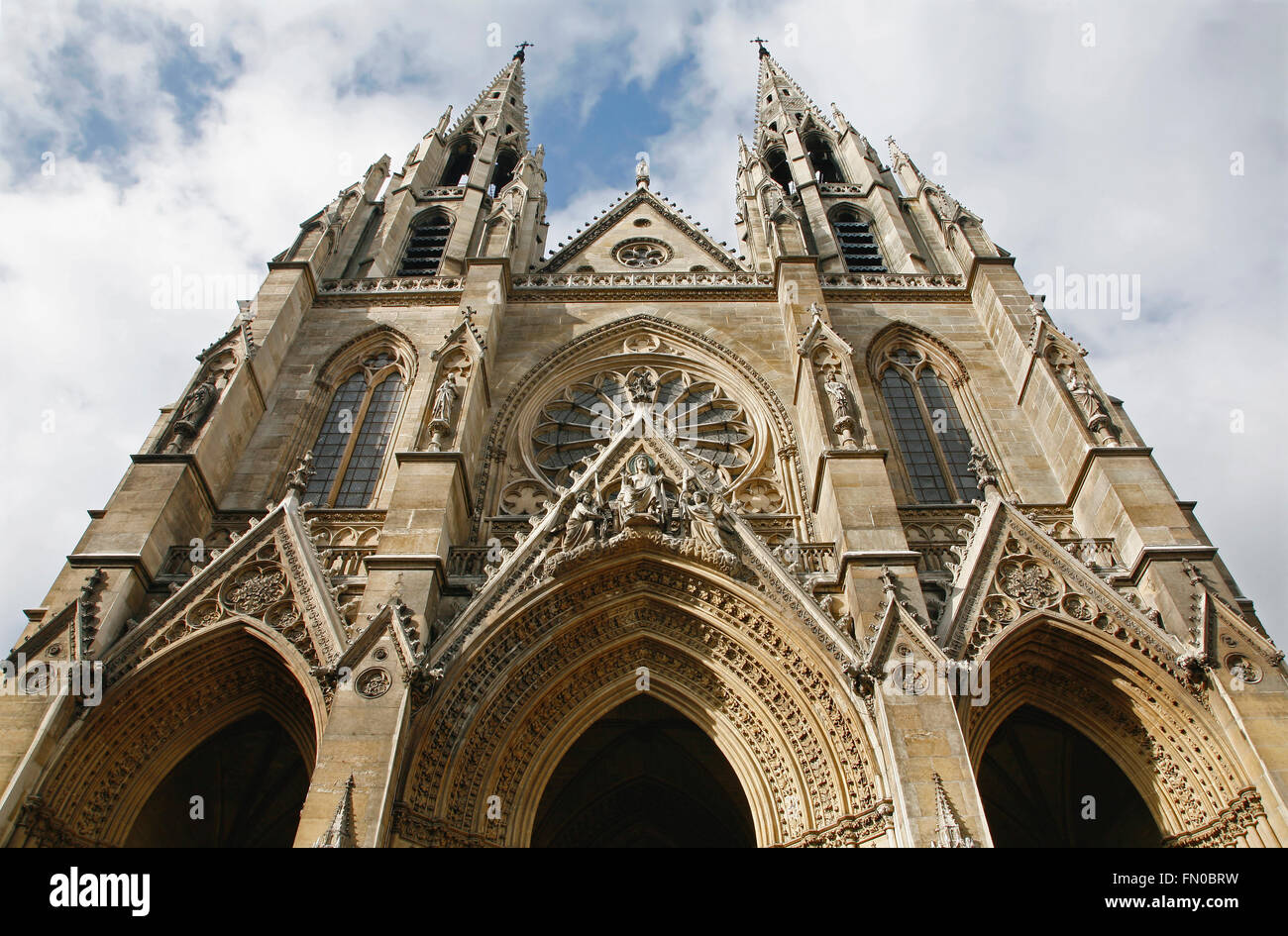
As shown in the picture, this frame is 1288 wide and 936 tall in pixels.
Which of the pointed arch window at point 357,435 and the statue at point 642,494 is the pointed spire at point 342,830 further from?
the pointed arch window at point 357,435

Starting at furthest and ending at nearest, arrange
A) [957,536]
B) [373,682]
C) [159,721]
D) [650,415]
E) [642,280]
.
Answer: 1. [642,280]
2. [650,415]
3. [957,536]
4. [159,721]
5. [373,682]

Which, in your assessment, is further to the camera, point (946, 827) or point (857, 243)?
point (857, 243)

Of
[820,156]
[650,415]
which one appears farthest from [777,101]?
[650,415]

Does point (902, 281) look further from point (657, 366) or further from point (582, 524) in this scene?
point (582, 524)

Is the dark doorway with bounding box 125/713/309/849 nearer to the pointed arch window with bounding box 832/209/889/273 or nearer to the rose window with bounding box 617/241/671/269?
the rose window with bounding box 617/241/671/269

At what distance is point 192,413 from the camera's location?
13469mm

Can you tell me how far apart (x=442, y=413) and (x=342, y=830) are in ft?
21.7

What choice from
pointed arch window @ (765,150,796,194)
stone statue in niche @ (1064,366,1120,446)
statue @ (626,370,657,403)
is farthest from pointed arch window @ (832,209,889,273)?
stone statue in niche @ (1064,366,1120,446)

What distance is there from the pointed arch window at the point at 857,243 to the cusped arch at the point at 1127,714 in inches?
449

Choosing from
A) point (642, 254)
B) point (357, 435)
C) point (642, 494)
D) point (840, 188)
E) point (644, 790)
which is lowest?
point (644, 790)

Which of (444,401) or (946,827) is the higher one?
(444,401)

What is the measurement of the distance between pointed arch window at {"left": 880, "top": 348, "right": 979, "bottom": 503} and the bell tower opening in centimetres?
532

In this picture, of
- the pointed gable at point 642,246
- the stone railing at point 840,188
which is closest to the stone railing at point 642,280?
the pointed gable at point 642,246
